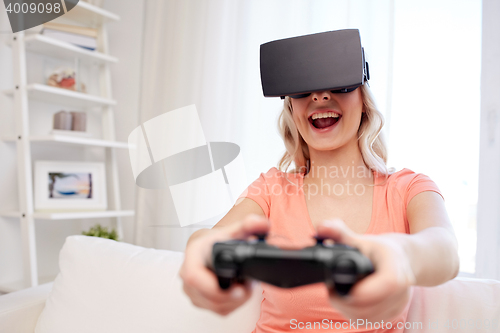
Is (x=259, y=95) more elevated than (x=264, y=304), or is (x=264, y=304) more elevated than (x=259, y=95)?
(x=259, y=95)

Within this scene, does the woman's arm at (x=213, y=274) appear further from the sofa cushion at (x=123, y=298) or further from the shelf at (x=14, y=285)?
the shelf at (x=14, y=285)

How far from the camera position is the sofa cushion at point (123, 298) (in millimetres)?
977

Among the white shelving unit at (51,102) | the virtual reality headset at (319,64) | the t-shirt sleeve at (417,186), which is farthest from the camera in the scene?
the white shelving unit at (51,102)

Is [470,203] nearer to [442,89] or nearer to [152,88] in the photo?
[442,89]

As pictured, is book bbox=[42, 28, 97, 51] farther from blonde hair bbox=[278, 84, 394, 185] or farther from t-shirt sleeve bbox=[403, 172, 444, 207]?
t-shirt sleeve bbox=[403, 172, 444, 207]

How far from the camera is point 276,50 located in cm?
70

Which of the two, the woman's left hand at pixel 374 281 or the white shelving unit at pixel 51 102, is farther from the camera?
the white shelving unit at pixel 51 102

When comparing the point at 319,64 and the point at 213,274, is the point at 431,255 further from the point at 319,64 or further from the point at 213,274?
the point at 319,64

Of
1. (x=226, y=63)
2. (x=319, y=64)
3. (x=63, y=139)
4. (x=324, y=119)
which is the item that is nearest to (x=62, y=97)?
(x=63, y=139)

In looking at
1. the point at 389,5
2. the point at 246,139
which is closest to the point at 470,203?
the point at 389,5

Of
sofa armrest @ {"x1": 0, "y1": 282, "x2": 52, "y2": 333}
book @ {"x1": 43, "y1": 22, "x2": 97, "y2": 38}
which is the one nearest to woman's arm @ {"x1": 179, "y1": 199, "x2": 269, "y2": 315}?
sofa armrest @ {"x1": 0, "y1": 282, "x2": 52, "y2": 333}

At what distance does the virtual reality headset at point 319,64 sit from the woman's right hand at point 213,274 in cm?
38

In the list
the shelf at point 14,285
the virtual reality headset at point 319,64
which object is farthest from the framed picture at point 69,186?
the virtual reality headset at point 319,64

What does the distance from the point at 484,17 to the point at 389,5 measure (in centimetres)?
33
